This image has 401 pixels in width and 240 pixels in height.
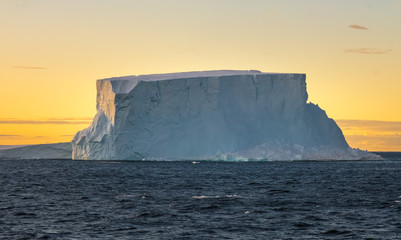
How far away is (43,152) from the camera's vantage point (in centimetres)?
7469

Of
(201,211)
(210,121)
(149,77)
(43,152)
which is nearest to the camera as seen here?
(201,211)

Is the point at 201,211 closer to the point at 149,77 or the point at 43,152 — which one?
the point at 149,77

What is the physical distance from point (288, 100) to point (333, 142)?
644 centimetres

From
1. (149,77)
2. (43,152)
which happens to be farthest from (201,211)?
(43,152)

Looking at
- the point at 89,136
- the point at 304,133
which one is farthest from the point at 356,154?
the point at 89,136

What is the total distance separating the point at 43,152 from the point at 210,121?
30393mm

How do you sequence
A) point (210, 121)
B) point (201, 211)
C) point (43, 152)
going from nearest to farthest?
1. point (201, 211)
2. point (210, 121)
3. point (43, 152)

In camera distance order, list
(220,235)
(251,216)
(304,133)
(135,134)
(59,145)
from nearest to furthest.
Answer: (220,235), (251,216), (135,134), (304,133), (59,145)

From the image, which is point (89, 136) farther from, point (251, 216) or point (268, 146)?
point (251, 216)

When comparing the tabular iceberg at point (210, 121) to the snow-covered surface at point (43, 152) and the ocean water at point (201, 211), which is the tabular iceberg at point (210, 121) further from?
the ocean water at point (201, 211)

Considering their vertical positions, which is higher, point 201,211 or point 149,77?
point 149,77

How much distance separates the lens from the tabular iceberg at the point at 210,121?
51469 mm

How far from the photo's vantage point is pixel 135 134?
5103 centimetres

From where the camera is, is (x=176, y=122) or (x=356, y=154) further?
(x=356, y=154)
